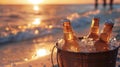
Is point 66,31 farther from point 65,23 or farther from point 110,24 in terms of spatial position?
point 110,24

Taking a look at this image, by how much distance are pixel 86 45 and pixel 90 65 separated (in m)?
0.28

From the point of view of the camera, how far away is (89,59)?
4.05m

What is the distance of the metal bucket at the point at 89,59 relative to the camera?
13.2ft

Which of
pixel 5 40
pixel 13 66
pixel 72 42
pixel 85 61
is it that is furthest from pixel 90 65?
pixel 5 40

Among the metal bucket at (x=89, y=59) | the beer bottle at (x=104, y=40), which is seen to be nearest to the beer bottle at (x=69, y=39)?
the metal bucket at (x=89, y=59)

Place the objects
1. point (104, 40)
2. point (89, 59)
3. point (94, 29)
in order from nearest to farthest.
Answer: point (89, 59) → point (104, 40) → point (94, 29)

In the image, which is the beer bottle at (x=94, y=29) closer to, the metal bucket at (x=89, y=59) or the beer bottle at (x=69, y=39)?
the beer bottle at (x=69, y=39)

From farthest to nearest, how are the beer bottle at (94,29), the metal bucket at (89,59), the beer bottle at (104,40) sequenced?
the beer bottle at (94,29) < the beer bottle at (104,40) < the metal bucket at (89,59)

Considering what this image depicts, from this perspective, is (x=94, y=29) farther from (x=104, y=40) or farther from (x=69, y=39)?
(x=69, y=39)

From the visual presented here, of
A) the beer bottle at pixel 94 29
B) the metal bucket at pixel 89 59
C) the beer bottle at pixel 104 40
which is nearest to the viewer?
the metal bucket at pixel 89 59

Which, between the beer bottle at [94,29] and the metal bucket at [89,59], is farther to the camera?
the beer bottle at [94,29]

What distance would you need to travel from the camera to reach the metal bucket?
13.2 feet

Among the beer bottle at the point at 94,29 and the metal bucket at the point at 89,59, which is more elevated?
the beer bottle at the point at 94,29

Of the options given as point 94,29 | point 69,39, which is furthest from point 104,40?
point 69,39
